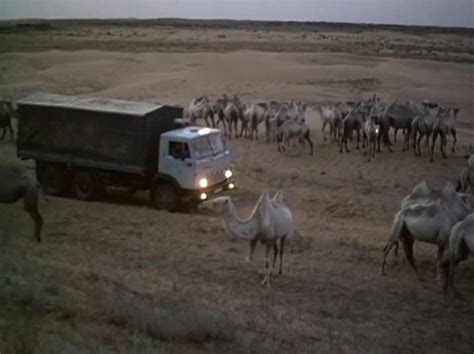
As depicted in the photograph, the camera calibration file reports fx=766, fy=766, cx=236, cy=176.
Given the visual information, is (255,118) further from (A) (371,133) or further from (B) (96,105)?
(B) (96,105)

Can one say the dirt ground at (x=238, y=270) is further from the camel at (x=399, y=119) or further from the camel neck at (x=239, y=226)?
the camel at (x=399, y=119)

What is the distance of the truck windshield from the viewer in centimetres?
1314

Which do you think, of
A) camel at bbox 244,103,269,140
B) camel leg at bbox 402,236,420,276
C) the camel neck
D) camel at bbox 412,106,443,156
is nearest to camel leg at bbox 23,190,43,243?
the camel neck

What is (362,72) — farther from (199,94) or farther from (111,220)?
(111,220)

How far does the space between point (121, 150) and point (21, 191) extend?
311cm

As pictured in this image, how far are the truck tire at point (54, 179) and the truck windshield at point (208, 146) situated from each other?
8.89 ft

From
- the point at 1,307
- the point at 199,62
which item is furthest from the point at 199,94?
the point at 1,307

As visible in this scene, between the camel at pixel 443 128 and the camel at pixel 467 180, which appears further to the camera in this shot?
the camel at pixel 443 128

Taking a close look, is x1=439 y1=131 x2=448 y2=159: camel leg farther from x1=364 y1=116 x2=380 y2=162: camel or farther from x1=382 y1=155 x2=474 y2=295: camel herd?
x1=382 y1=155 x2=474 y2=295: camel herd

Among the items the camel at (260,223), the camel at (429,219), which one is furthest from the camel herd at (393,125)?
the camel at (260,223)

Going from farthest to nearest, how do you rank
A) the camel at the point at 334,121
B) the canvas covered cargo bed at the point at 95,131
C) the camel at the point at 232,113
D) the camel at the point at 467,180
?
the camel at the point at 232,113 < the camel at the point at 334,121 < the canvas covered cargo bed at the point at 95,131 < the camel at the point at 467,180

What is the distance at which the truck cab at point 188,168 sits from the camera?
13.0m

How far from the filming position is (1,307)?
7.34 metres

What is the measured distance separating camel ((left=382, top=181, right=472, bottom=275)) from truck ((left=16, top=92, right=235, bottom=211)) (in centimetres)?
417
